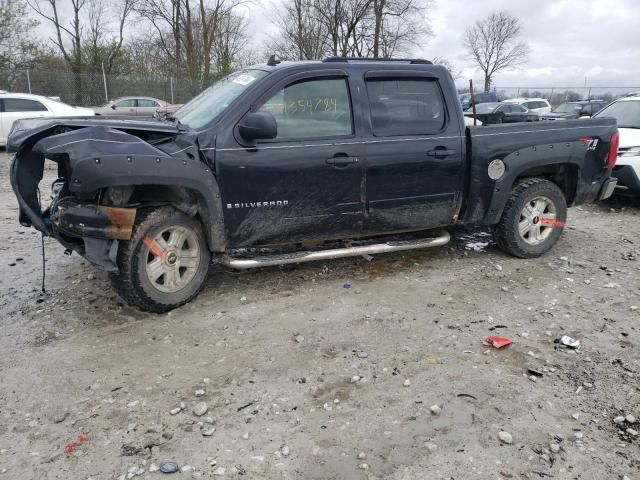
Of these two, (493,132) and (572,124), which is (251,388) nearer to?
(493,132)

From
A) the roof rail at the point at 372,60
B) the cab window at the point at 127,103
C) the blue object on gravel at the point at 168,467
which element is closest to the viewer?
the blue object on gravel at the point at 168,467

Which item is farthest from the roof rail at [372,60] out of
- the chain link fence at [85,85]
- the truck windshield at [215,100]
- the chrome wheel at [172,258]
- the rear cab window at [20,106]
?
the chain link fence at [85,85]

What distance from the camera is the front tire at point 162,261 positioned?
3998 millimetres

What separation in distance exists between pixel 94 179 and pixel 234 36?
4083cm

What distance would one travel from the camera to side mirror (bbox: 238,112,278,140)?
4.04m

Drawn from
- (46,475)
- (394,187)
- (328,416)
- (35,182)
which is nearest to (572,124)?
(394,187)

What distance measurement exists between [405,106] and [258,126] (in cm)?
156

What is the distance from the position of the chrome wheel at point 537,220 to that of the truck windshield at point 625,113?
4.12m

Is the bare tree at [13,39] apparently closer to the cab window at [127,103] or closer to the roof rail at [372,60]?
the cab window at [127,103]

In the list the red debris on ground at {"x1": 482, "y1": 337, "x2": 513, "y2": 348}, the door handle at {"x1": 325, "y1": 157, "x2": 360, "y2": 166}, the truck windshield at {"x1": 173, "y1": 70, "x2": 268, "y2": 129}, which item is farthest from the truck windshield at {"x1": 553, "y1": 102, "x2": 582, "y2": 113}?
the red debris on ground at {"x1": 482, "y1": 337, "x2": 513, "y2": 348}

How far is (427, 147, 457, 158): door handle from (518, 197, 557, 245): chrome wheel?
1165 mm

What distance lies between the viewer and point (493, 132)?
203 inches

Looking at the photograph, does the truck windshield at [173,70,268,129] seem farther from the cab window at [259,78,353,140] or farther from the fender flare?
the fender flare

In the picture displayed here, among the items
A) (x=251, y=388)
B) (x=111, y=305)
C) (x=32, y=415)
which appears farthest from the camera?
(x=111, y=305)
